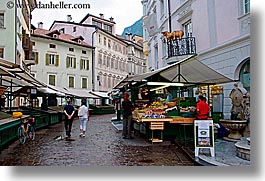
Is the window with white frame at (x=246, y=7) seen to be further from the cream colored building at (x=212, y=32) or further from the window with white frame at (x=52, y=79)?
the window with white frame at (x=52, y=79)

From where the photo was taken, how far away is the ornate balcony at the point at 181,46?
966cm

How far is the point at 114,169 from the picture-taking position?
5.28m

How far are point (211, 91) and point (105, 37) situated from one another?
3579 mm

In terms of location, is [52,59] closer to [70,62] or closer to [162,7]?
[70,62]

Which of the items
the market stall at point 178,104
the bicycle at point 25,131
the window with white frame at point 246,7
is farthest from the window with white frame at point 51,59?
the window with white frame at point 246,7

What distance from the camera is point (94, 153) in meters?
7.03

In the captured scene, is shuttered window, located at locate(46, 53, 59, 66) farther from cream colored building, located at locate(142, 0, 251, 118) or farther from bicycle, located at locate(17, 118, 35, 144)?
cream colored building, located at locate(142, 0, 251, 118)

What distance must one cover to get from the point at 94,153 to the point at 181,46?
4338 millimetres

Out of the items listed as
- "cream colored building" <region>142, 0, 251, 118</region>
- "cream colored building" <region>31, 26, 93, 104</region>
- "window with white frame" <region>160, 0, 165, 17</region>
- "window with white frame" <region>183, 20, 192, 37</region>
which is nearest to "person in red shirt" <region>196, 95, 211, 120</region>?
"cream colored building" <region>142, 0, 251, 118</region>

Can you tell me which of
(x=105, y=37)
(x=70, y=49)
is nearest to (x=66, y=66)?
(x=70, y=49)

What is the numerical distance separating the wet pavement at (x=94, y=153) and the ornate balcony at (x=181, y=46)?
2.64 metres

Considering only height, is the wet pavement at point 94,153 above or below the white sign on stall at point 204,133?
below

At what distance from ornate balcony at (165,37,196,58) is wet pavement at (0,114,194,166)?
2.64 m

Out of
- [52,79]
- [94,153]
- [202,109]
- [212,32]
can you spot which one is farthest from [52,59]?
[202,109]
